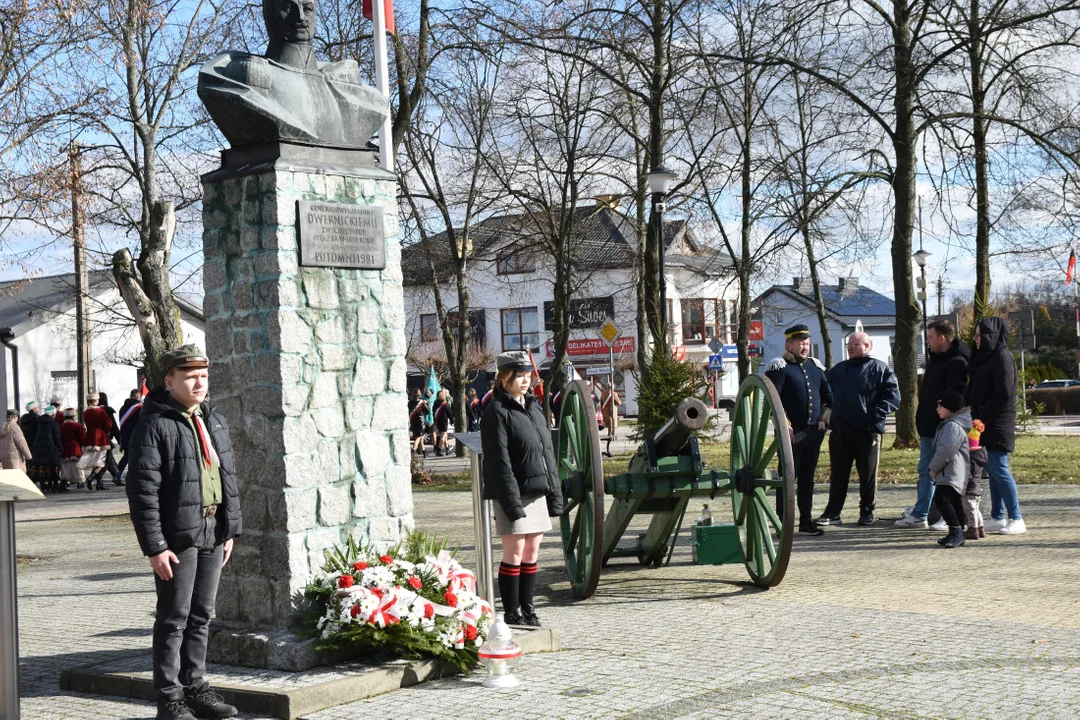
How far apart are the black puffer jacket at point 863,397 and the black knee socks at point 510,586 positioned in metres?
5.08

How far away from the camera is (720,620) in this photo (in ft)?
25.0

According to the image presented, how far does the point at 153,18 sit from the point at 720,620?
13.3 m

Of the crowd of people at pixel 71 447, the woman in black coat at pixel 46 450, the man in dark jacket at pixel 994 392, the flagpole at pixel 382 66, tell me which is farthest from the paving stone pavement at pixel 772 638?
the crowd of people at pixel 71 447

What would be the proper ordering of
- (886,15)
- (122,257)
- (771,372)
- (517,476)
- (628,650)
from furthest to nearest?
(886,15)
(122,257)
(771,372)
(517,476)
(628,650)

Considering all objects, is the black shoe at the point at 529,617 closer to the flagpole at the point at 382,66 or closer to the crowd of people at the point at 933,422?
the crowd of people at the point at 933,422

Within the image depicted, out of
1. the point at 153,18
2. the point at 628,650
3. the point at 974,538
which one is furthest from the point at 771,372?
the point at 153,18

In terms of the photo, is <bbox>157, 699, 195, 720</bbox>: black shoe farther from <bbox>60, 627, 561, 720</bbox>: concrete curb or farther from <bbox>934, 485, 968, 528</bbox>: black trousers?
<bbox>934, 485, 968, 528</bbox>: black trousers

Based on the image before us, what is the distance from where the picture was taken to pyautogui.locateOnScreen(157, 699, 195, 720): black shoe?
552 centimetres

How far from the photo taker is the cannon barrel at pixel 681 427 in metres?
8.55

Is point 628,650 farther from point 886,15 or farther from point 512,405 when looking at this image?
point 886,15

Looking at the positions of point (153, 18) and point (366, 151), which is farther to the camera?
point (153, 18)

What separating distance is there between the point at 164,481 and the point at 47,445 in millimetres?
20340

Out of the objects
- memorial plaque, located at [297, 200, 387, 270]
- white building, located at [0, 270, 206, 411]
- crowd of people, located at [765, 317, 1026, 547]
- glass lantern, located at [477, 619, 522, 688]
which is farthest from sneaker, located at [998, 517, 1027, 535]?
white building, located at [0, 270, 206, 411]

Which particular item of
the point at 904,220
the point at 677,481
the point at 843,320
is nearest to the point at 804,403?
the point at 677,481
